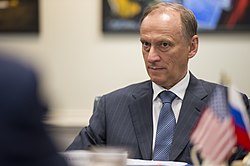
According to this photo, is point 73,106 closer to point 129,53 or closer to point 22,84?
point 129,53

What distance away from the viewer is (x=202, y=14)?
10.4ft

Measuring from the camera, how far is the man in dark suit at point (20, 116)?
68 centimetres

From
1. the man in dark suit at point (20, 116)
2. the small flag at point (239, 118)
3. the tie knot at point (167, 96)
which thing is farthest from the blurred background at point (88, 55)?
the man in dark suit at point (20, 116)

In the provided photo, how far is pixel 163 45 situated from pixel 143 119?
1.10 ft

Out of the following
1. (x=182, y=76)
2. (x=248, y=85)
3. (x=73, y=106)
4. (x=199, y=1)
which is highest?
(x=199, y=1)

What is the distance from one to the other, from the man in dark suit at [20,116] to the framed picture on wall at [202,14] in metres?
2.53

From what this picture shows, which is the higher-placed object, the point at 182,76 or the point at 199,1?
the point at 199,1

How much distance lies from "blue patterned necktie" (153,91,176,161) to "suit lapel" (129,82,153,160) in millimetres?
33

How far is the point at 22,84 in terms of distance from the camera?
685 mm

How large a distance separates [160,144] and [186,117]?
0.16 m

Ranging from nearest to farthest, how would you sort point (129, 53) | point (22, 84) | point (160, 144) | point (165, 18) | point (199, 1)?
point (22, 84) → point (160, 144) → point (165, 18) → point (199, 1) → point (129, 53)

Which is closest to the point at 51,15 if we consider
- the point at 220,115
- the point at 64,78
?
the point at 64,78

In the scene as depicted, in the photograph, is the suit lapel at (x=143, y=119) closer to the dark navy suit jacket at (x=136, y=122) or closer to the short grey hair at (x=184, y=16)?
the dark navy suit jacket at (x=136, y=122)

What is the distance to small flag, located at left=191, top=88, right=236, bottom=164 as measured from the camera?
130 cm
